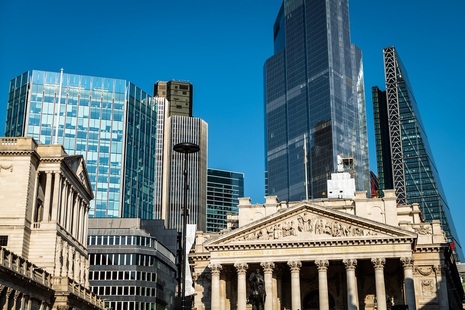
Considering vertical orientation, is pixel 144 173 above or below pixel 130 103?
below

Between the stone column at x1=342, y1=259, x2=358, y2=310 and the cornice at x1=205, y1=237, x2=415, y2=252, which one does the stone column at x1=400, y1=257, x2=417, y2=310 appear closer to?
the cornice at x1=205, y1=237, x2=415, y2=252

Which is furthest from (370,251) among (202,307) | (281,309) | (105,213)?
(105,213)

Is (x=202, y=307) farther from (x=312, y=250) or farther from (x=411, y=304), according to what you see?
(x=411, y=304)

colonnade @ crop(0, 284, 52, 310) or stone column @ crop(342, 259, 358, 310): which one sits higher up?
stone column @ crop(342, 259, 358, 310)

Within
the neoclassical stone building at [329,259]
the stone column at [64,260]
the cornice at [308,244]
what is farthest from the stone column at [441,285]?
the stone column at [64,260]

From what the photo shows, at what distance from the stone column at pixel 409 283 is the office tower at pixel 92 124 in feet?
299

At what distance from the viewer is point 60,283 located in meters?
62.4

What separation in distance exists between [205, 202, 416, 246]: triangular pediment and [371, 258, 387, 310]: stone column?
294 centimetres

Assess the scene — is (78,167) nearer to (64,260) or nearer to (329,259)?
(64,260)

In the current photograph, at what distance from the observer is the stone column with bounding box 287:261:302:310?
80250mm

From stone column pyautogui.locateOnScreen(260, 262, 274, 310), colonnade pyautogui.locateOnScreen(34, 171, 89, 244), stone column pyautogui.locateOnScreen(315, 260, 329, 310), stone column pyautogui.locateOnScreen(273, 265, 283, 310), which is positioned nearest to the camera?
colonnade pyautogui.locateOnScreen(34, 171, 89, 244)

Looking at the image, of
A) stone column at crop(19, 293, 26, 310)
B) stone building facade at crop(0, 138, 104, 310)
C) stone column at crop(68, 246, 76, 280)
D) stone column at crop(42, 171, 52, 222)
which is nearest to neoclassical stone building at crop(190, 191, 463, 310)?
stone column at crop(68, 246, 76, 280)

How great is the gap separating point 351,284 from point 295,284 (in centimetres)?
685

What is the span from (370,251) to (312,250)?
7.12 m
